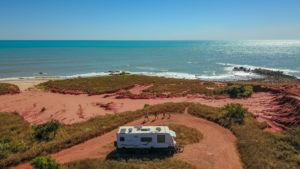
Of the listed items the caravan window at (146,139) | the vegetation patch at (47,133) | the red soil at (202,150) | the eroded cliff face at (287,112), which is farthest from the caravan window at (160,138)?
the eroded cliff face at (287,112)

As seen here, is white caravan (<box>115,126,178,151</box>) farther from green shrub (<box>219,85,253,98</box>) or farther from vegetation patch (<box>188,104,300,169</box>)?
green shrub (<box>219,85,253,98</box>)

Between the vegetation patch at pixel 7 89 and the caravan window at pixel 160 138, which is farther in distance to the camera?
the vegetation patch at pixel 7 89

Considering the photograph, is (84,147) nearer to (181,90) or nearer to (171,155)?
(171,155)

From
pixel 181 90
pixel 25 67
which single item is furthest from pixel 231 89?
pixel 25 67

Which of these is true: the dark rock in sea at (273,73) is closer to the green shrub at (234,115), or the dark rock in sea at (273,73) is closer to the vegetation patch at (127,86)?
the vegetation patch at (127,86)

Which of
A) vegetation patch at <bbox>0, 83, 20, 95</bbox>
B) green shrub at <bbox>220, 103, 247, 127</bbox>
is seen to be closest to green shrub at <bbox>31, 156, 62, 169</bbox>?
green shrub at <bbox>220, 103, 247, 127</bbox>

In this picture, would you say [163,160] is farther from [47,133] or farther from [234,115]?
[234,115]
